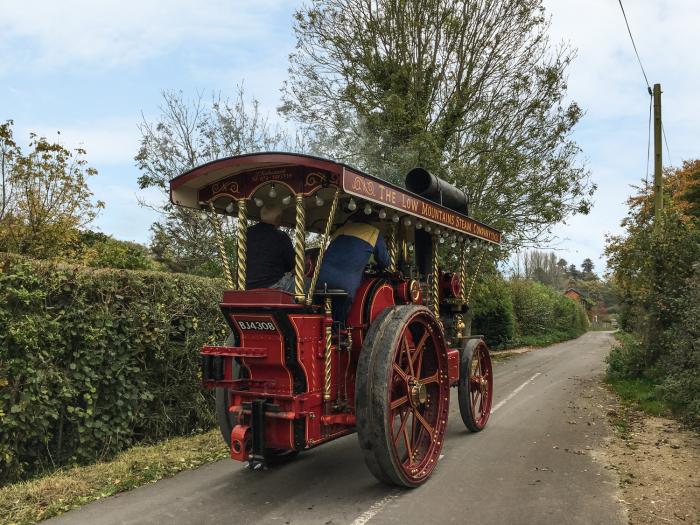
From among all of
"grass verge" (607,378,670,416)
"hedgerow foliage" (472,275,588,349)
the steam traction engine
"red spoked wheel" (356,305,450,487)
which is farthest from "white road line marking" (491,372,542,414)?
"hedgerow foliage" (472,275,588,349)

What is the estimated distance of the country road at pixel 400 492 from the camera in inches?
147

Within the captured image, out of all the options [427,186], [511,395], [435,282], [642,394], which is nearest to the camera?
[427,186]

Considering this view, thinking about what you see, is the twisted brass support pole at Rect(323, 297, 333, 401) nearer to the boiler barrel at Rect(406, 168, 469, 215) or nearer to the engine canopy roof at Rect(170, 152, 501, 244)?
the engine canopy roof at Rect(170, 152, 501, 244)

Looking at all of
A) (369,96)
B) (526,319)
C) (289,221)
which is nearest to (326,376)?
(289,221)

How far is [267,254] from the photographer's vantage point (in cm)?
441

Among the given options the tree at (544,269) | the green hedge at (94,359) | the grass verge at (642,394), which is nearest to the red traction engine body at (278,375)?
the green hedge at (94,359)

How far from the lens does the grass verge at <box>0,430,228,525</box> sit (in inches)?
150

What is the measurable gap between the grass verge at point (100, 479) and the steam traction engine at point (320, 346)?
2.67 ft

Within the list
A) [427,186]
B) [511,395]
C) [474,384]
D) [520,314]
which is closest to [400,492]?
[474,384]

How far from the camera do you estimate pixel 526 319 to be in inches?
1094

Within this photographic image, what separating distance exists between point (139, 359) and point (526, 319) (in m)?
25.0

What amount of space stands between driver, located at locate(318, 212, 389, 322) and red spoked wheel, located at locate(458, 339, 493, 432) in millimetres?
2343

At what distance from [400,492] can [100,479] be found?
2479 millimetres

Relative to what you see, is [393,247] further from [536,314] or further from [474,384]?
[536,314]
